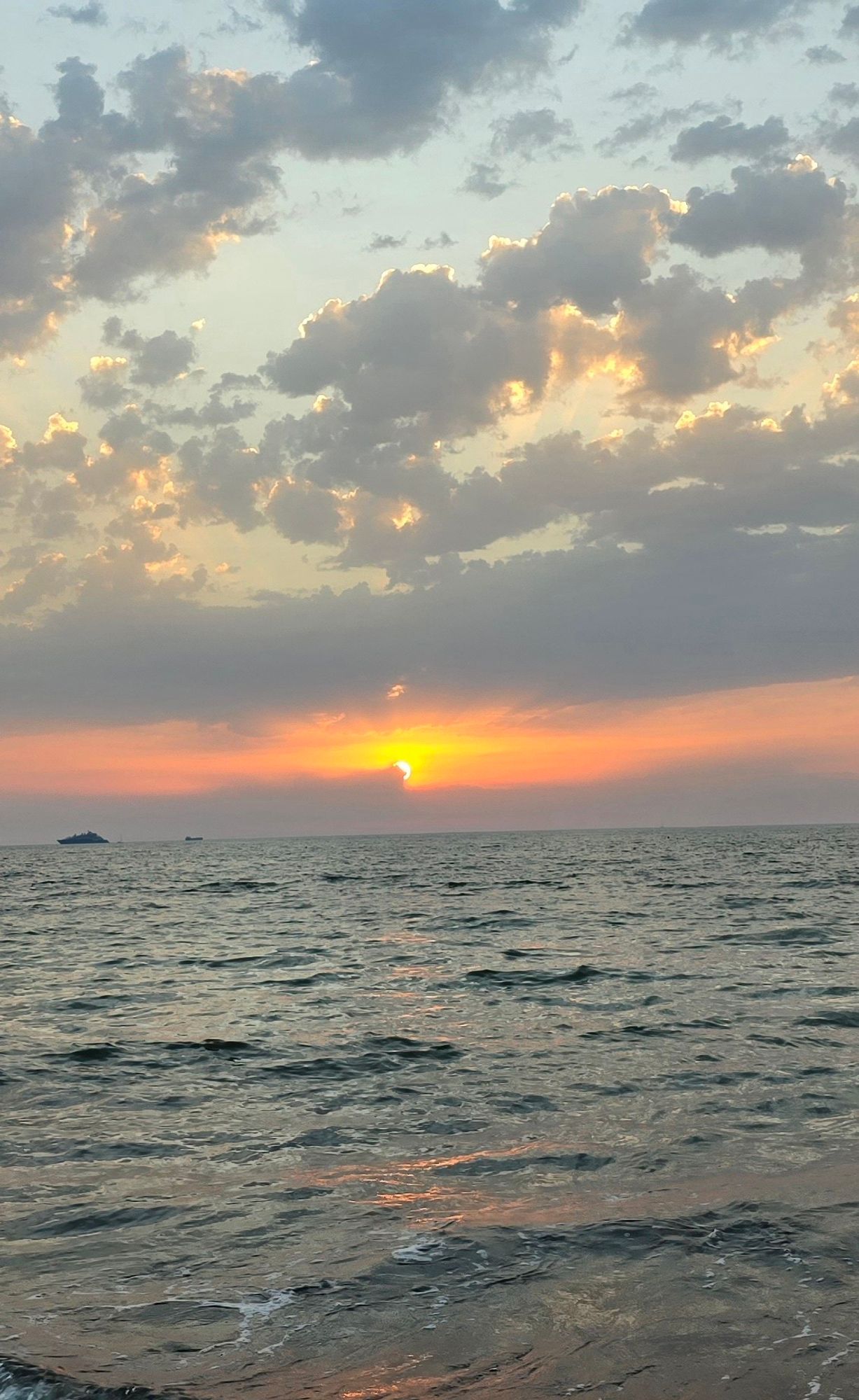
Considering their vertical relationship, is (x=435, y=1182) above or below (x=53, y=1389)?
below

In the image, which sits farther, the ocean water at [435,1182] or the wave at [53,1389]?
the ocean water at [435,1182]

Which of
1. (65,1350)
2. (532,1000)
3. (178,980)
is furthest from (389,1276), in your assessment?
(178,980)

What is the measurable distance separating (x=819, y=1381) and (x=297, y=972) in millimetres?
23855

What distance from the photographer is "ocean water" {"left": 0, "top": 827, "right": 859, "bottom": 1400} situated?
7453mm

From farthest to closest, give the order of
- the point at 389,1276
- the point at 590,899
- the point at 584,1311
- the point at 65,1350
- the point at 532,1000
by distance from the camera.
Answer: the point at 590,899
the point at 532,1000
the point at 389,1276
the point at 584,1311
the point at 65,1350

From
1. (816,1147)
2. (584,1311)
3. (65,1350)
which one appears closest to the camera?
(65,1350)

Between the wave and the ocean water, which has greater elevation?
the wave

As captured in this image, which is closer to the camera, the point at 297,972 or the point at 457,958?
the point at 297,972

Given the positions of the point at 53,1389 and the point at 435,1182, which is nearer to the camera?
the point at 53,1389

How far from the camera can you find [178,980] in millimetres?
28625

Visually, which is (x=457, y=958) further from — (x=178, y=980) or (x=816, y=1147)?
(x=816, y=1147)

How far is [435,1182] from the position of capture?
11398mm

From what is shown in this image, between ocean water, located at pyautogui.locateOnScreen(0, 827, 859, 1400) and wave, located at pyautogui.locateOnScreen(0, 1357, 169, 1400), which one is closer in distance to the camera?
wave, located at pyautogui.locateOnScreen(0, 1357, 169, 1400)

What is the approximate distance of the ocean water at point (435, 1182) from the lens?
24.5 feet
